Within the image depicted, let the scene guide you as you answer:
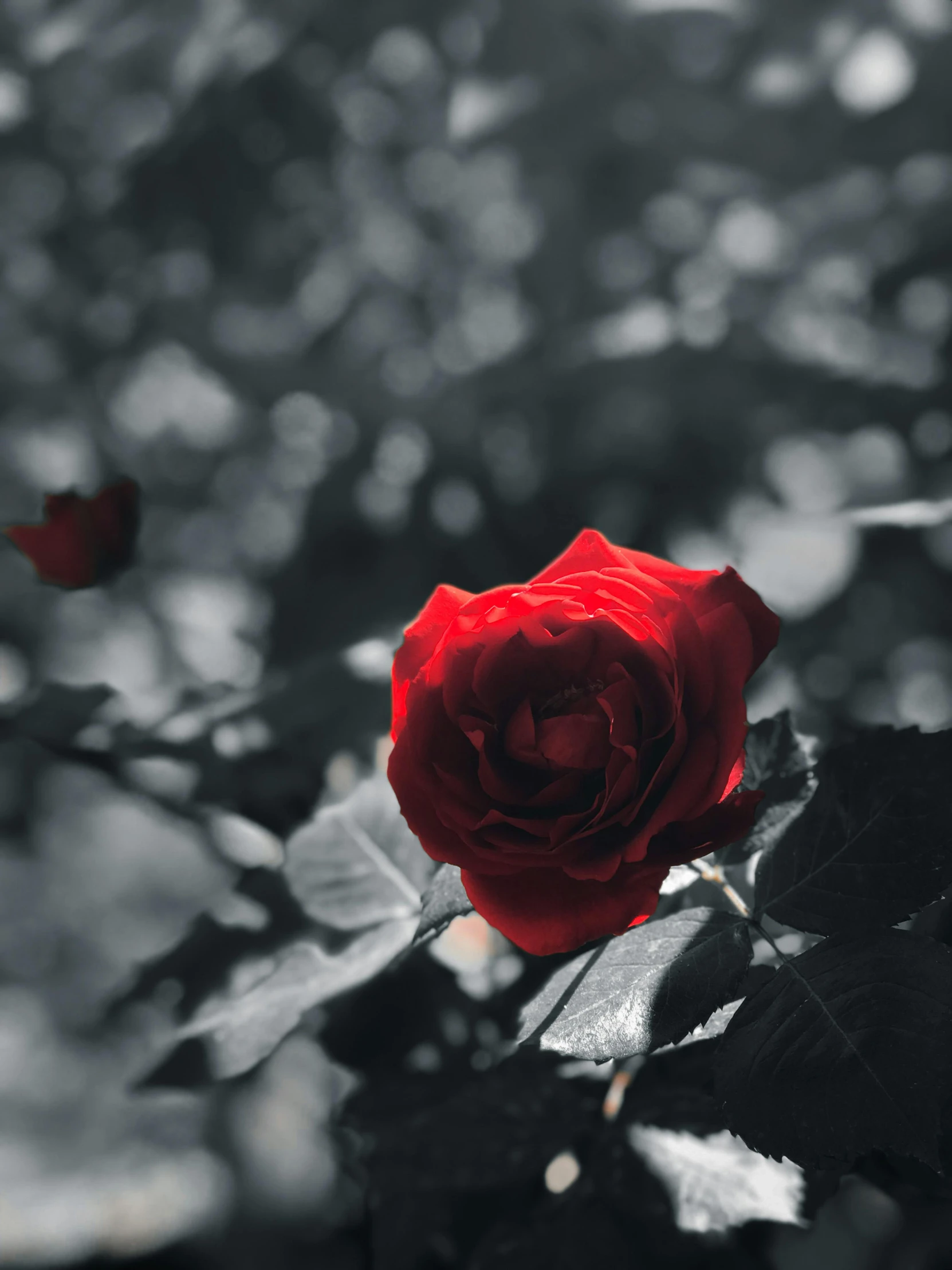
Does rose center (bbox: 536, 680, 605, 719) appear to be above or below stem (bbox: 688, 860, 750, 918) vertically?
above

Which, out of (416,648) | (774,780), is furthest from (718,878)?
(416,648)

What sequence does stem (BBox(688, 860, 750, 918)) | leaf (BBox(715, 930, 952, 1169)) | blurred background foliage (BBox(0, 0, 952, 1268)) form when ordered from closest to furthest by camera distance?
leaf (BBox(715, 930, 952, 1169)), stem (BBox(688, 860, 750, 918)), blurred background foliage (BBox(0, 0, 952, 1268))

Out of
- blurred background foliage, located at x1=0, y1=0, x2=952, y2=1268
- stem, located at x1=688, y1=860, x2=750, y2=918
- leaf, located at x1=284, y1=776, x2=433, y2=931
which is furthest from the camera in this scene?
blurred background foliage, located at x1=0, y1=0, x2=952, y2=1268

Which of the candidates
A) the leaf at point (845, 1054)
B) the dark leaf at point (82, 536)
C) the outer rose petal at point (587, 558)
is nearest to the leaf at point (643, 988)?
the leaf at point (845, 1054)

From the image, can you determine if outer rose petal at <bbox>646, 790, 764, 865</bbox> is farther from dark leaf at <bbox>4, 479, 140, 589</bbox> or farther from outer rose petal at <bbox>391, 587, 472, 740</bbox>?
dark leaf at <bbox>4, 479, 140, 589</bbox>

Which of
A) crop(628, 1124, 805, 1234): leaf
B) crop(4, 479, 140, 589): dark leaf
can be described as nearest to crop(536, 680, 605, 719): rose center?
crop(628, 1124, 805, 1234): leaf

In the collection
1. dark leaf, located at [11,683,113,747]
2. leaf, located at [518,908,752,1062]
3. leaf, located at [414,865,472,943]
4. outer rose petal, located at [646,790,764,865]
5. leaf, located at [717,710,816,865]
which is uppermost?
outer rose petal, located at [646,790,764,865]

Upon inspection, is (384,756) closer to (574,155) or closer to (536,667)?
(536,667)
